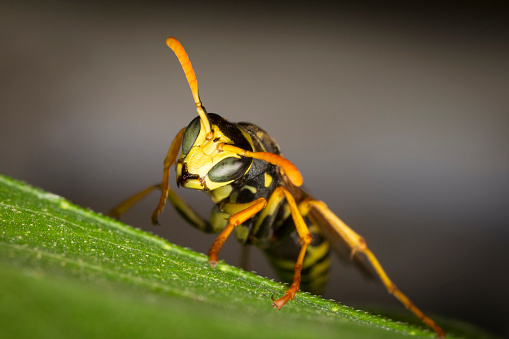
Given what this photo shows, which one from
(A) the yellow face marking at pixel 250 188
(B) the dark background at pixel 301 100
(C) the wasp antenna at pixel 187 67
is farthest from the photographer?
(B) the dark background at pixel 301 100

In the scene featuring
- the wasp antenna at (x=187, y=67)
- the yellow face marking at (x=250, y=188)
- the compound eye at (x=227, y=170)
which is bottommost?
the yellow face marking at (x=250, y=188)

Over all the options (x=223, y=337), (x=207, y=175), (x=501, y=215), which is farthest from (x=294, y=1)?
(x=223, y=337)

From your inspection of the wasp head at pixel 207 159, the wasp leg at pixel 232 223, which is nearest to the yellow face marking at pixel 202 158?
the wasp head at pixel 207 159

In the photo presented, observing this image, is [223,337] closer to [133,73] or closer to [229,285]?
[229,285]

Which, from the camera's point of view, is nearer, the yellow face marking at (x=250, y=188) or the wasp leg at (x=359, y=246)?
the wasp leg at (x=359, y=246)

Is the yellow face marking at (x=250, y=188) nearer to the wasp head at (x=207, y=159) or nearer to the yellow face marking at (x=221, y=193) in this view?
the yellow face marking at (x=221, y=193)

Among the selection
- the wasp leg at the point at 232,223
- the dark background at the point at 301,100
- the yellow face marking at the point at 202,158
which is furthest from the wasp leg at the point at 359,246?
the dark background at the point at 301,100

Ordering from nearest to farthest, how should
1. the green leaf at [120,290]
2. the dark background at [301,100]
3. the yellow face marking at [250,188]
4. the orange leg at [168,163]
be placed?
1. the green leaf at [120,290]
2. the orange leg at [168,163]
3. the yellow face marking at [250,188]
4. the dark background at [301,100]

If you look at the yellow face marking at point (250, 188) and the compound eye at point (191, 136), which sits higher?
the compound eye at point (191, 136)
